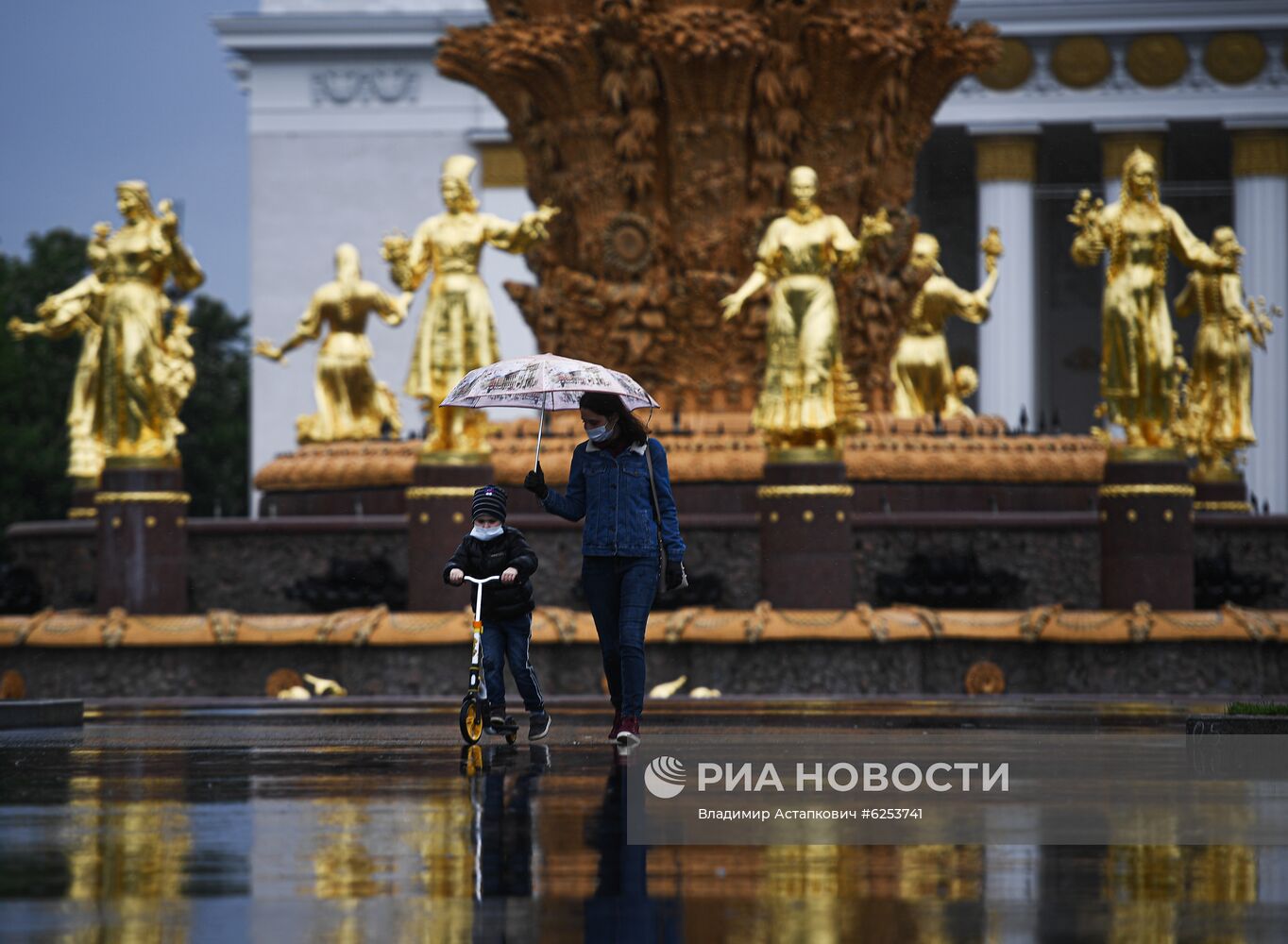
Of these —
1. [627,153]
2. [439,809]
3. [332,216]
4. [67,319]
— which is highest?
[332,216]

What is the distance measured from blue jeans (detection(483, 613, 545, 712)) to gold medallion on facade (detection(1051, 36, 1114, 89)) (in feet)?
184

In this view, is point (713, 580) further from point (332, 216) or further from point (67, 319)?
point (332, 216)

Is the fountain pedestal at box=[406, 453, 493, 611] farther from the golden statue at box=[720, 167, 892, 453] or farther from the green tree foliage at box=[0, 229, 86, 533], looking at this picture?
the green tree foliage at box=[0, 229, 86, 533]

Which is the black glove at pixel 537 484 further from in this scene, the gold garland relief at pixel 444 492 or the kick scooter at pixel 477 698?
the gold garland relief at pixel 444 492

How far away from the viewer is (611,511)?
41.3 feet

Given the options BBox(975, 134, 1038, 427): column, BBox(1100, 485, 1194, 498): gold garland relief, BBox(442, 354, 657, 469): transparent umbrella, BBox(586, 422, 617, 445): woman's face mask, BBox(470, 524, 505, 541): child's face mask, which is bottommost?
BBox(470, 524, 505, 541): child's face mask

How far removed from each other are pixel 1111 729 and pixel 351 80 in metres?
57.8

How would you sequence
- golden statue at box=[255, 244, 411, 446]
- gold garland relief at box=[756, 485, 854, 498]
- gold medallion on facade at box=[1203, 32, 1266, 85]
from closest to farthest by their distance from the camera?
gold garland relief at box=[756, 485, 854, 498]
golden statue at box=[255, 244, 411, 446]
gold medallion on facade at box=[1203, 32, 1266, 85]

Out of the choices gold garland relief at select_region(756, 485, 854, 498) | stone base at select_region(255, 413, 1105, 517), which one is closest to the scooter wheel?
gold garland relief at select_region(756, 485, 854, 498)

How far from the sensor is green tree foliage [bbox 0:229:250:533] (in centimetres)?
5666

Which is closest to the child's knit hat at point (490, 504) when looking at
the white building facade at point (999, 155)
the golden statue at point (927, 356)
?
the golden statue at point (927, 356)

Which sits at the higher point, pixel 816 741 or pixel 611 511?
pixel 611 511

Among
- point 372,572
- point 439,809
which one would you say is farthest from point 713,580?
point 439,809

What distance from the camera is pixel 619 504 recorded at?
41.3 feet
